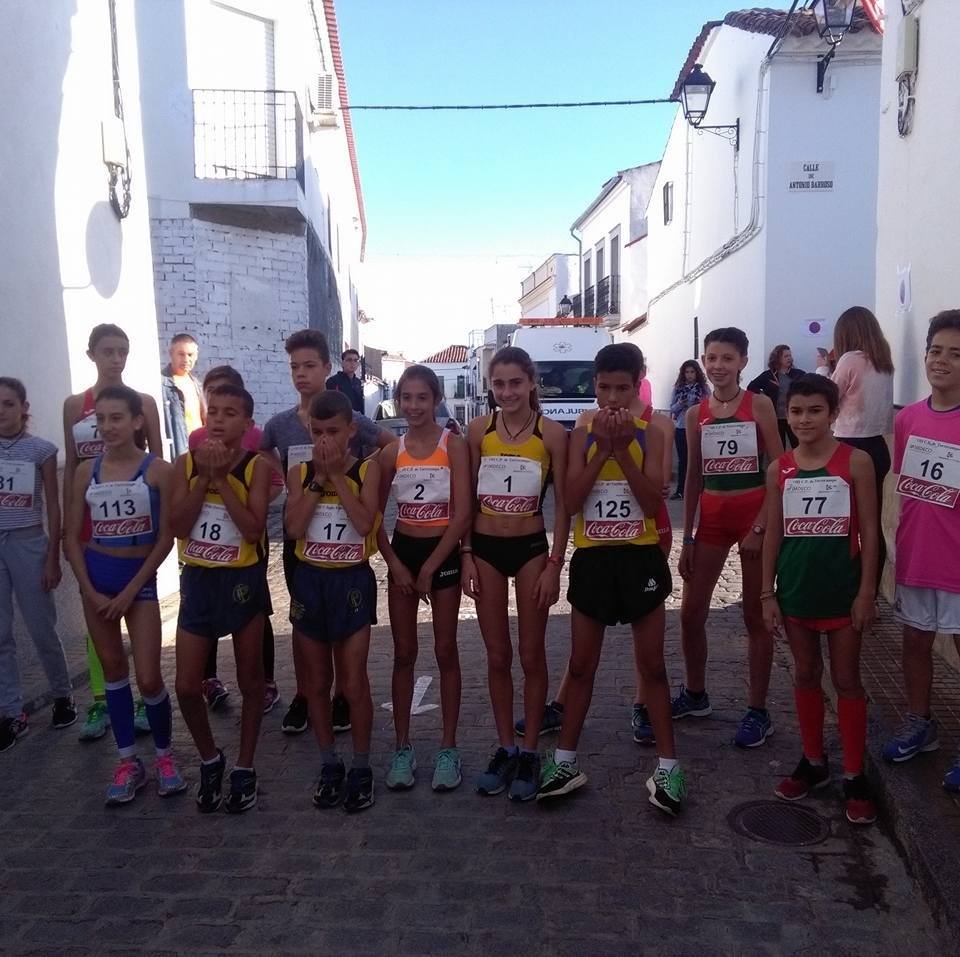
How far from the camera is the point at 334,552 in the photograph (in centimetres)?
386

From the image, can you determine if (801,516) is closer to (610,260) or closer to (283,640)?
(283,640)

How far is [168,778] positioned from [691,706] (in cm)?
262

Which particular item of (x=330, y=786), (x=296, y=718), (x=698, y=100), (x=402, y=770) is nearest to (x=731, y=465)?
(x=402, y=770)

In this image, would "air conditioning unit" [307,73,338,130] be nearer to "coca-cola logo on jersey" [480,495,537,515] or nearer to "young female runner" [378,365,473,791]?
"young female runner" [378,365,473,791]

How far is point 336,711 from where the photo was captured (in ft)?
15.7

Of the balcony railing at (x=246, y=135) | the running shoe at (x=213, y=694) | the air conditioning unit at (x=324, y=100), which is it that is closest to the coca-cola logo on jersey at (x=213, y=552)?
the running shoe at (x=213, y=694)

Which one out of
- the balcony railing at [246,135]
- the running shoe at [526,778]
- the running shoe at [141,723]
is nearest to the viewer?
the running shoe at [526,778]

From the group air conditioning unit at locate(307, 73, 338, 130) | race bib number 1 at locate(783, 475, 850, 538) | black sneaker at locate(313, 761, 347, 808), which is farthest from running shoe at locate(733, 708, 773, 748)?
air conditioning unit at locate(307, 73, 338, 130)

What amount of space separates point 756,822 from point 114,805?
108 inches

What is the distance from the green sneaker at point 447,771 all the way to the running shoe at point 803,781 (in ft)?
4.59

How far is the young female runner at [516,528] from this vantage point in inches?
151

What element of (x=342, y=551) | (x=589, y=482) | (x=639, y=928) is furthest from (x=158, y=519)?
(x=639, y=928)

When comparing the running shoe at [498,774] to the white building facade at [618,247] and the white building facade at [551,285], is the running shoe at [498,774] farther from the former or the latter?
the white building facade at [551,285]

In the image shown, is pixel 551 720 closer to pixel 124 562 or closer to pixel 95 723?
pixel 124 562
